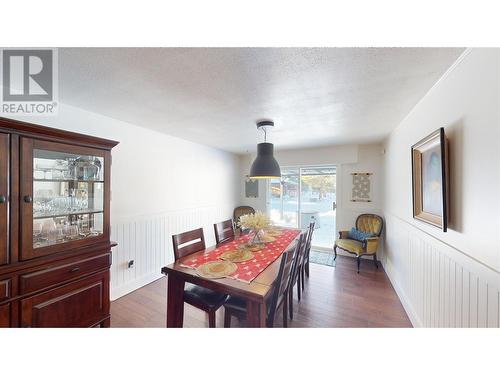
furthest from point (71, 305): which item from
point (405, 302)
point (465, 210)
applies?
point (405, 302)

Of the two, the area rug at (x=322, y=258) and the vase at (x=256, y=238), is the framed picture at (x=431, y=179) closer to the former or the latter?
the vase at (x=256, y=238)

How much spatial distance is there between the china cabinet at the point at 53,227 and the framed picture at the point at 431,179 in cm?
256

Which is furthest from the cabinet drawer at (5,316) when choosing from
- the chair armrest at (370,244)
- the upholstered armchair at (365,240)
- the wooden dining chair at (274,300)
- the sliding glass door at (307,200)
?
the sliding glass door at (307,200)

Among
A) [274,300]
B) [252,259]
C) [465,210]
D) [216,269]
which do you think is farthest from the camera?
[252,259]

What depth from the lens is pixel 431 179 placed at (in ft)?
4.58

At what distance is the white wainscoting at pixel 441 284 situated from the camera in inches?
37.1

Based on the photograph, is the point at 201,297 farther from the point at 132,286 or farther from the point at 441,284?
the point at 441,284

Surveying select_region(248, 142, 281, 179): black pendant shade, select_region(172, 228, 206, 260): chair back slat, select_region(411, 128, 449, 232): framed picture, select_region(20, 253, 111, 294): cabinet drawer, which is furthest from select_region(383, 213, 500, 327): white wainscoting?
select_region(20, 253, 111, 294): cabinet drawer

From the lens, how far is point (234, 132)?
2.73m

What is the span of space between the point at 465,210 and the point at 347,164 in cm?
276

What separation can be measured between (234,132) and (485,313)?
8.87 ft

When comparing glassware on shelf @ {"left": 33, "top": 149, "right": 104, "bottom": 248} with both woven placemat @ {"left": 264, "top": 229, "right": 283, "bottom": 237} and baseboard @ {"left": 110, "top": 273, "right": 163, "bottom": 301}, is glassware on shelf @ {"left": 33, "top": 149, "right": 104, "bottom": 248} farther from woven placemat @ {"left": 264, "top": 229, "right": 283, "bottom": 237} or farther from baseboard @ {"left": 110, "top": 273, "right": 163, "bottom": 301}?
woven placemat @ {"left": 264, "top": 229, "right": 283, "bottom": 237}
